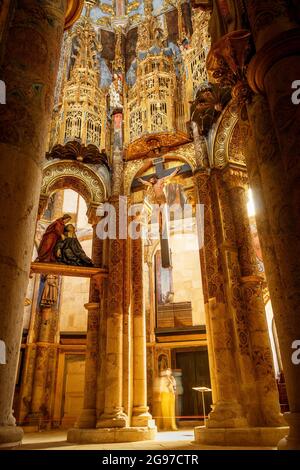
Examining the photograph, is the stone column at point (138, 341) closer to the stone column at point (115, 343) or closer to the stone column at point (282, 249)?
the stone column at point (115, 343)

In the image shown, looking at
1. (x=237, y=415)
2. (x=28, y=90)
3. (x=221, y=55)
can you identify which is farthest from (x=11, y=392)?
(x=237, y=415)

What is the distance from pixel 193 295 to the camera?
55.3 ft

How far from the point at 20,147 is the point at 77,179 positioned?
27.4 feet

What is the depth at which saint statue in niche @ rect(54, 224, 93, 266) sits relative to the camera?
997cm

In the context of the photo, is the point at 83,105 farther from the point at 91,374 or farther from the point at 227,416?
the point at 227,416

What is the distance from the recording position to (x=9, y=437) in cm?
277

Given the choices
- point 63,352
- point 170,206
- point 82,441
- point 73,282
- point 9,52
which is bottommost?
point 82,441

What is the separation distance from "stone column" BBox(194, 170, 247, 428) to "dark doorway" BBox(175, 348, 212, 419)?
7.73m

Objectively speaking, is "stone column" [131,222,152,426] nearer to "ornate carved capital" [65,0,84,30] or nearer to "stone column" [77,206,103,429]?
"stone column" [77,206,103,429]

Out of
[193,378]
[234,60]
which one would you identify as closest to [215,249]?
[234,60]

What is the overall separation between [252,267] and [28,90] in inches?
256

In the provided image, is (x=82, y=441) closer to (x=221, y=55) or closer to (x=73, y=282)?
(x=221, y=55)

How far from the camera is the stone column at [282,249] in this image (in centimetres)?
326

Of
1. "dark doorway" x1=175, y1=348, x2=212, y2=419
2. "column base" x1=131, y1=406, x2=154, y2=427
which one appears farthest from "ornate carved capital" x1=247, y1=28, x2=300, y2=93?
"dark doorway" x1=175, y1=348, x2=212, y2=419
